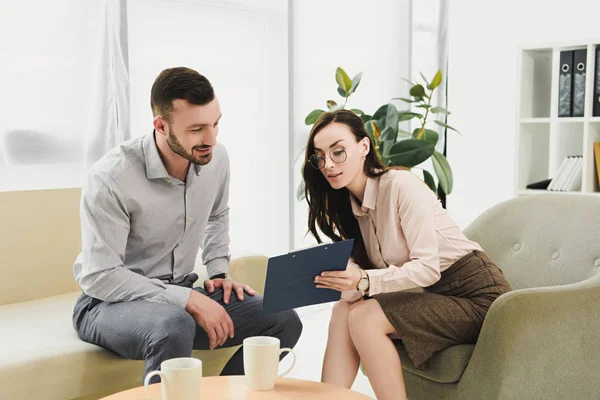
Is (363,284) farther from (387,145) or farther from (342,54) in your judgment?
(342,54)

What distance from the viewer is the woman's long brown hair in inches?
80.9

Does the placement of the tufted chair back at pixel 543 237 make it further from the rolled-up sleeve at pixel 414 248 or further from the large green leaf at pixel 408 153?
the large green leaf at pixel 408 153

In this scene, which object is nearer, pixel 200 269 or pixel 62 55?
pixel 200 269

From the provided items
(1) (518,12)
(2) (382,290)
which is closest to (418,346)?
(2) (382,290)

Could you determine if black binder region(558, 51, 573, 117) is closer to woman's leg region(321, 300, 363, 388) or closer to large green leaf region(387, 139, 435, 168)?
large green leaf region(387, 139, 435, 168)

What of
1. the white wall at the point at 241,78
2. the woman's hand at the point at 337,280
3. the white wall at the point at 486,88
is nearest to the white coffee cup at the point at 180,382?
the woman's hand at the point at 337,280

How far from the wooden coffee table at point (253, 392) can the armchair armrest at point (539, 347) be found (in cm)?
55

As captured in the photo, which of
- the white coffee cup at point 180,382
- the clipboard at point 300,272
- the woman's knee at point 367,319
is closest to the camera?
the white coffee cup at point 180,382

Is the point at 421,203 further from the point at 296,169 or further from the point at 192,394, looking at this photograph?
the point at 296,169

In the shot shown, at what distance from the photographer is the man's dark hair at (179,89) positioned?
1928 millimetres

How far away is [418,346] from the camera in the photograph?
191 centimetres

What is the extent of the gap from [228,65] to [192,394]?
2464mm

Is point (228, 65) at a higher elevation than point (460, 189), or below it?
higher

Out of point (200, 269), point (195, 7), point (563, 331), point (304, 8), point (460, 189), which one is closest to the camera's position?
point (563, 331)
